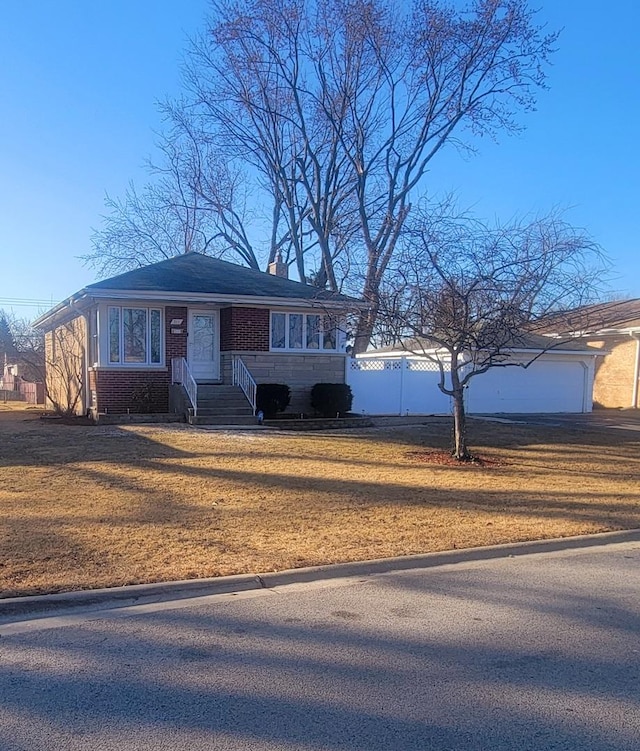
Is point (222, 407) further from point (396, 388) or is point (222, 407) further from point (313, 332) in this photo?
point (396, 388)

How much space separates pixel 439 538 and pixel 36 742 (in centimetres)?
444

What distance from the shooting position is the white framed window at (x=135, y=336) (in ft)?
57.1

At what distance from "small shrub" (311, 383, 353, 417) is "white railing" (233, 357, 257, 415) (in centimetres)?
201

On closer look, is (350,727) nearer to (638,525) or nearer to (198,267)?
(638,525)

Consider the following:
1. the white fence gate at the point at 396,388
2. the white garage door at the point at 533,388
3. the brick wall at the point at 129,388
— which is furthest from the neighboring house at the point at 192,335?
the white garage door at the point at 533,388

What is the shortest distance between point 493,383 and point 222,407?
11.4m

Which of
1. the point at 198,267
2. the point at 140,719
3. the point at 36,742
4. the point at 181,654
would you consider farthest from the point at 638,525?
the point at 198,267

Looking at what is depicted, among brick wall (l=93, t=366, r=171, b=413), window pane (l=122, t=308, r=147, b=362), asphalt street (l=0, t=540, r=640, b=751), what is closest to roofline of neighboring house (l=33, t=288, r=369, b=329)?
window pane (l=122, t=308, r=147, b=362)

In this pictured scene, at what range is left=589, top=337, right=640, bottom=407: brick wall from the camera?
2775cm

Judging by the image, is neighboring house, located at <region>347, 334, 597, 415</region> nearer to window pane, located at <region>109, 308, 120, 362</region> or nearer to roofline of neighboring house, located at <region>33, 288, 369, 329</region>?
roofline of neighboring house, located at <region>33, 288, 369, 329</region>

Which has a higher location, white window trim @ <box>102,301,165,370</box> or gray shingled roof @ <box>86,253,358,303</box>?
gray shingled roof @ <box>86,253,358,303</box>

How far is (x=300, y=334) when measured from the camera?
19172 mm

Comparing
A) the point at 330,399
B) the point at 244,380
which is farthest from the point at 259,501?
the point at 330,399

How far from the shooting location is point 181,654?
400 centimetres
